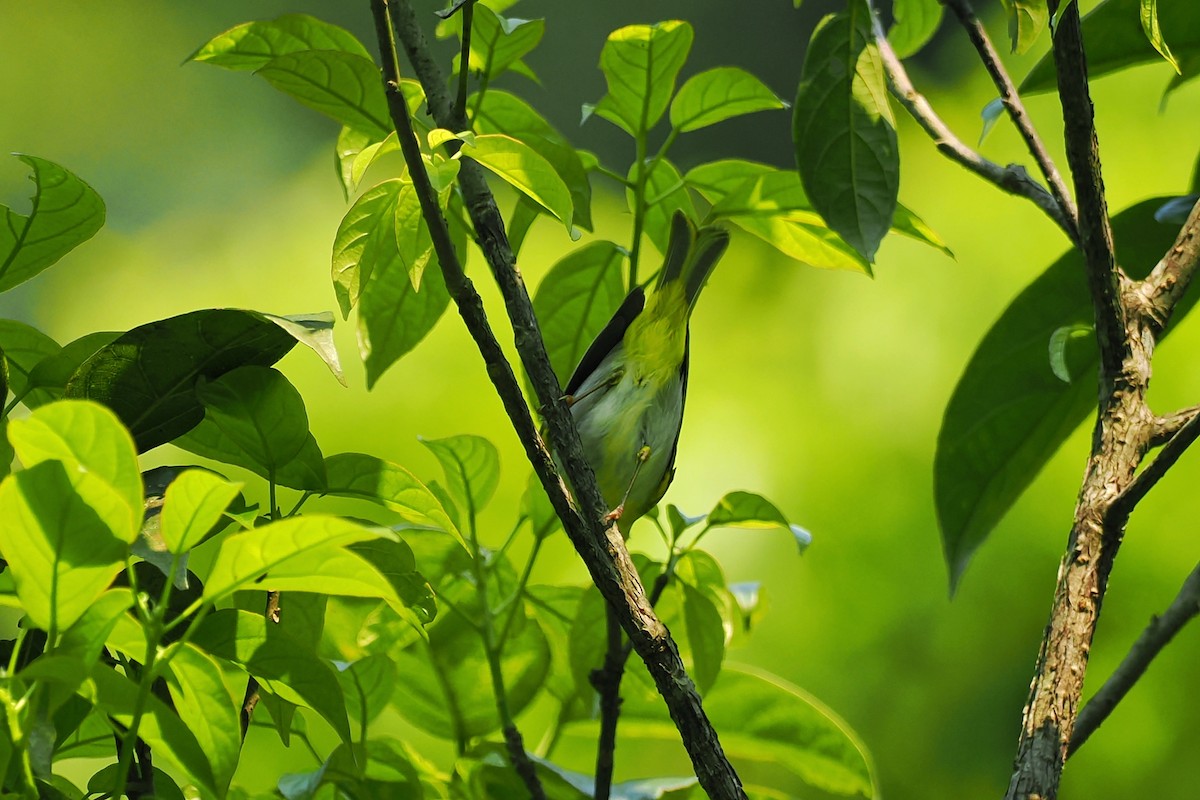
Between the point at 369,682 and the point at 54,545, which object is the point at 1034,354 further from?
the point at 54,545

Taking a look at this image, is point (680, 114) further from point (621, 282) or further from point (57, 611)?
point (57, 611)

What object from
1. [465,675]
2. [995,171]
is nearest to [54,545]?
[465,675]

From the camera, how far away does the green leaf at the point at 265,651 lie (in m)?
0.46

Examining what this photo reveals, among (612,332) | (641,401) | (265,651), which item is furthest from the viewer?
(641,401)

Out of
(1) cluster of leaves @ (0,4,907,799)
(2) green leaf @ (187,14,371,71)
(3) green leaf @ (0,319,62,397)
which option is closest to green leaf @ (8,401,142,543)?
(1) cluster of leaves @ (0,4,907,799)

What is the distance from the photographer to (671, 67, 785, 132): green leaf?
68 centimetres

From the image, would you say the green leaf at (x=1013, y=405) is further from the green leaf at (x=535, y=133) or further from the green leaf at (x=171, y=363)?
the green leaf at (x=171, y=363)

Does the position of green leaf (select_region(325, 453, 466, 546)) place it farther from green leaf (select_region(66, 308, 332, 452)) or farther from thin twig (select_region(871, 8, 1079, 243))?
thin twig (select_region(871, 8, 1079, 243))

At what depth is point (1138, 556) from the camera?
1.55 m

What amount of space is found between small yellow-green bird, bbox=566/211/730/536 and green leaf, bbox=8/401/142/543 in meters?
0.66

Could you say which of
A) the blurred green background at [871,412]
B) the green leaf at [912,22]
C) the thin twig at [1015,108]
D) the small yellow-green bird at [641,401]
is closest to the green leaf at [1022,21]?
the thin twig at [1015,108]

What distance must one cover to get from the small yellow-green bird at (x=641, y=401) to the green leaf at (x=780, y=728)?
31 cm

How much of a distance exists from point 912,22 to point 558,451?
430mm

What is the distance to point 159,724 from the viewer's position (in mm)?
406
